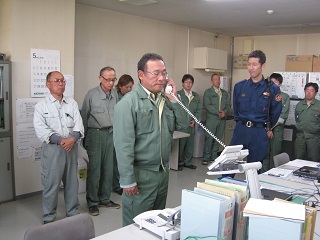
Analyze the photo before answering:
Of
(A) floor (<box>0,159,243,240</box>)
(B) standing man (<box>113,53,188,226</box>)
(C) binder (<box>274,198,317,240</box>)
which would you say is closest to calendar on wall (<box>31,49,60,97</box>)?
(A) floor (<box>0,159,243,240</box>)

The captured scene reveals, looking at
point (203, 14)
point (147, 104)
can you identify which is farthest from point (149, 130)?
point (203, 14)

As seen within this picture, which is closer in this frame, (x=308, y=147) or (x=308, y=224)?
(x=308, y=224)

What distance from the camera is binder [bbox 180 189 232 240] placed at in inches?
52.1

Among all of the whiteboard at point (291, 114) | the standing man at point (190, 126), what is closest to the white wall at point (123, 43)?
the standing man at point (190, 126)

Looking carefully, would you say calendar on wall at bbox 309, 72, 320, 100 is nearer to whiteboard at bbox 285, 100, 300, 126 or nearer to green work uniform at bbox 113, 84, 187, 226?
whiteboard at bbox 285, 100, 300, 126

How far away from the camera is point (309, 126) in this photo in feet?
17.4

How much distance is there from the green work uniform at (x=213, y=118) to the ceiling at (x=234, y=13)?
Result: 1.37m

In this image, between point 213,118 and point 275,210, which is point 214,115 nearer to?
point 213,118

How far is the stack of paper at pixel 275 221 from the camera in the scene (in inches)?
46.0

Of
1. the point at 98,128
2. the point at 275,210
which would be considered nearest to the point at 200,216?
the point at 275,210

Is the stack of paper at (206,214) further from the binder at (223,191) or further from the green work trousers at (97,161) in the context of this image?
the green work trousers at (97,161)

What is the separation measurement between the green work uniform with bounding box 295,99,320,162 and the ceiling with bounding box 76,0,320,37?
4.82 ft

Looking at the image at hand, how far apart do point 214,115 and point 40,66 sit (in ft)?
11.4

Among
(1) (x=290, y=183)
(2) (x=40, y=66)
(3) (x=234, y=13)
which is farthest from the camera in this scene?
(3) (x=234, y=13)
